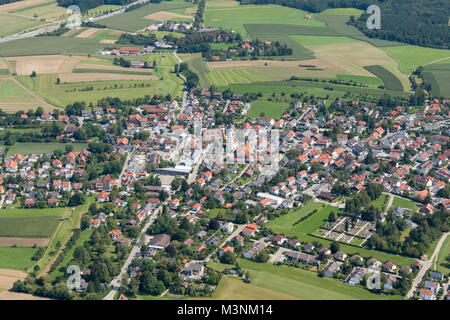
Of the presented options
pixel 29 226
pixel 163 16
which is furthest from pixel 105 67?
pixel 29 226

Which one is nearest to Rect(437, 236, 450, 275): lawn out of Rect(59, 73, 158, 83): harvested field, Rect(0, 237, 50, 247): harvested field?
Rect(0, 237, 50, 247): harvested field

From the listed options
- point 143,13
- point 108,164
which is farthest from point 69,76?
point 143,13

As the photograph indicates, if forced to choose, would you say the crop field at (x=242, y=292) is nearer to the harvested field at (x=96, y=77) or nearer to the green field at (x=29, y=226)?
the green field at (x=29, y=226)

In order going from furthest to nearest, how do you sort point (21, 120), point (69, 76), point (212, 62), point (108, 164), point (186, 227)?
point (212, 62) → point (69, 76) → point (21, 120) → point (108, 164) → point (186, 227)

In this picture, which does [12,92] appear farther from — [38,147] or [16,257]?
A: [16,257]

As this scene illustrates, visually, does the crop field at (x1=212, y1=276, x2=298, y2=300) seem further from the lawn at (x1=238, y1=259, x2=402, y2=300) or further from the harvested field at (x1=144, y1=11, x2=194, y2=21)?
the harvested field at (x1=144, y1=11, x2=194, y2=21)

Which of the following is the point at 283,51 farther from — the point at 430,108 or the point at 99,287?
the point at 99,287

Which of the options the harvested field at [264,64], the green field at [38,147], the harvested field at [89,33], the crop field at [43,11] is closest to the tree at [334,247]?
the green field at [38,147]
